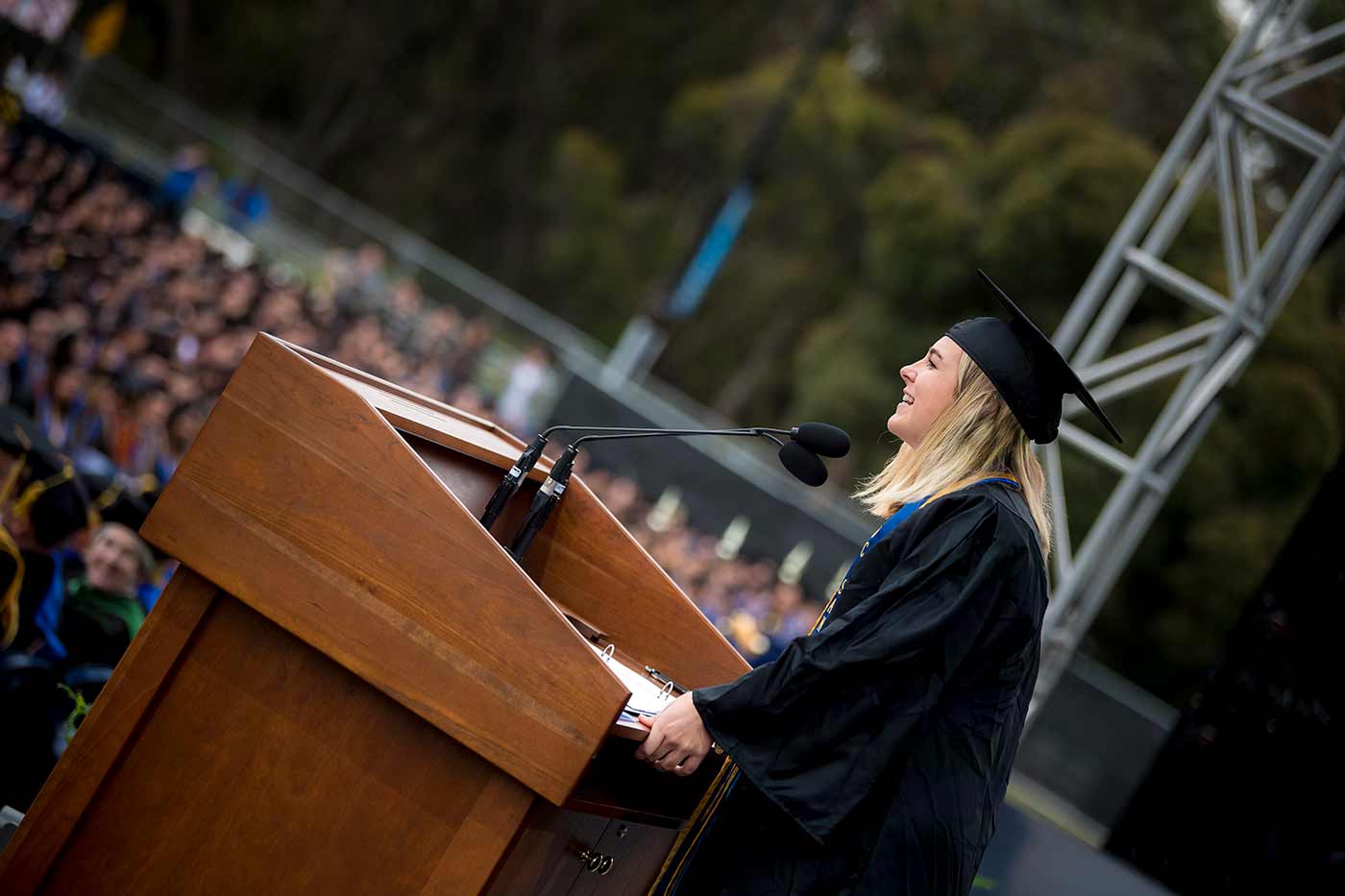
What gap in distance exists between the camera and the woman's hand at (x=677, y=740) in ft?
7.89

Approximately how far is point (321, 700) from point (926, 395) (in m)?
1.33

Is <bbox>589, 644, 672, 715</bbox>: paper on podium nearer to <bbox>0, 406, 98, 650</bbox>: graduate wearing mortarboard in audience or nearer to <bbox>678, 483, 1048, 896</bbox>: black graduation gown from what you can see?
<bbox>678, 483, 1048, 896</bbox>: black graduation gown

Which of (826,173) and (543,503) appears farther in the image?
(826,173)

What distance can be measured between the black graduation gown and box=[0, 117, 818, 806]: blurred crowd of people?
2.54 meters

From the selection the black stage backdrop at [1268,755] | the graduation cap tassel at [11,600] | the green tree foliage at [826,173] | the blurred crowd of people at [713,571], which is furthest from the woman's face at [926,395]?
the green tree foliage at [826,173]

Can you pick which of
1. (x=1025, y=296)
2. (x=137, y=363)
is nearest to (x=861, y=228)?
(x=1025, y=296)

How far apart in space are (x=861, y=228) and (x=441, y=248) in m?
12.2

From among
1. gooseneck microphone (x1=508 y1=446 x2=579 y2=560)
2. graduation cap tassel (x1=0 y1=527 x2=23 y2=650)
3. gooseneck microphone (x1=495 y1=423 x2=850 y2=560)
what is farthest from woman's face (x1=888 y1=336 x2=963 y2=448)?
graduation cap tassel (x1=0 y1=527 x2=23 y2=650)

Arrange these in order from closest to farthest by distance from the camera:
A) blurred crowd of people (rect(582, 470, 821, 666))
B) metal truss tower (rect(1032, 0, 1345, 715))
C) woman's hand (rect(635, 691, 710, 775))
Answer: woman's hand (rect(635, 691, 710, 775)), metal truss tower (rect(1032, 0, 1345, 715)), blurred crowd of people (rect(582, 470, 821, 666))

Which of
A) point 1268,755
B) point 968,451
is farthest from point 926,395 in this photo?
point 1268,755

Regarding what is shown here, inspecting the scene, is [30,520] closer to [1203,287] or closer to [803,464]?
[803,464]

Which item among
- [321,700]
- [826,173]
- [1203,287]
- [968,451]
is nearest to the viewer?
[321,700]

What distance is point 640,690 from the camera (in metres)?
2.69

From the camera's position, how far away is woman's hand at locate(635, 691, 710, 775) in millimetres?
2406
